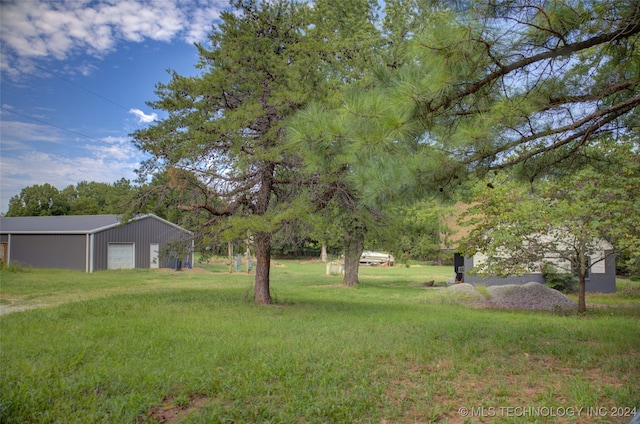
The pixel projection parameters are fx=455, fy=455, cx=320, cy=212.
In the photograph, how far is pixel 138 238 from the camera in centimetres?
2789

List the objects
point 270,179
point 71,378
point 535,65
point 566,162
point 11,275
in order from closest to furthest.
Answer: point 535,65 < point 71,378 < point 566,162 < point 270,179 < point 11,275

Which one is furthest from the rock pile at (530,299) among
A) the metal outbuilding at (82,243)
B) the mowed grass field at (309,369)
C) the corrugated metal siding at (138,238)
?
the corrugated metal siding at (138,238)

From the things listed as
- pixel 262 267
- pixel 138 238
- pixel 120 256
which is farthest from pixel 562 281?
pixel 120 256

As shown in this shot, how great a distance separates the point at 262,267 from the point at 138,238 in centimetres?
1927

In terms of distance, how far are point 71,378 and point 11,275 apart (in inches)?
783

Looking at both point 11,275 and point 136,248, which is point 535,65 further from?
point 136,248

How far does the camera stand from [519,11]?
4.04m

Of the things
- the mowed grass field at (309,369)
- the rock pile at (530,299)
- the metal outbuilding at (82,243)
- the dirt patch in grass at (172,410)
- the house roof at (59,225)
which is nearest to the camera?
the dirt patch in grass at (172,410)

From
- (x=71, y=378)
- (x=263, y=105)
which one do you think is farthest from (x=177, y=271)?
(x=71, y=378)

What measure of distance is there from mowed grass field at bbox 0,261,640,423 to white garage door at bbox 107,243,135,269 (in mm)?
18121

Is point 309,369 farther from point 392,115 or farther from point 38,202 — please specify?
point 38,202

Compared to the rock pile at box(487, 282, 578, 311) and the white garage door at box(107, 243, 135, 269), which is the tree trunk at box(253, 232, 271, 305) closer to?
the rock pile at box(487, 282, 578, 311)

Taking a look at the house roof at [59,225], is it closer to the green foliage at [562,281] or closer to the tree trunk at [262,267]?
the tree trunk at [262,267]

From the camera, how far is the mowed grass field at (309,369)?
400 centimetres
